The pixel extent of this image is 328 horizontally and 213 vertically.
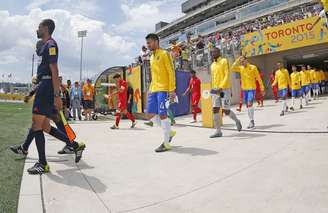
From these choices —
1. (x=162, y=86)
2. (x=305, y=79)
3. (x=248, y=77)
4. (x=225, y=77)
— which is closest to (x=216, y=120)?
(x=225, y=77)

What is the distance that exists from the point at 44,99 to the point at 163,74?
2.18 meters

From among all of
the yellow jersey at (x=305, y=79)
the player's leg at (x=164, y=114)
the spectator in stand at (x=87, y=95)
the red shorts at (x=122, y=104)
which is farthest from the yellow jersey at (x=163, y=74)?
the yellow jersey at (x=305, y=79)

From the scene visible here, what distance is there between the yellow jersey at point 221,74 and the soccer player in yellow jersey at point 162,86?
5.41 feet

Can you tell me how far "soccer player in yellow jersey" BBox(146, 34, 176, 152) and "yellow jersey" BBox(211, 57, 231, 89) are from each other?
1.65 m

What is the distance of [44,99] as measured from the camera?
391cm

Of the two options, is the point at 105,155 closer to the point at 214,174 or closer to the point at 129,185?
the point at 129,185

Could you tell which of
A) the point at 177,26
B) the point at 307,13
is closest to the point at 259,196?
the point at 307,13

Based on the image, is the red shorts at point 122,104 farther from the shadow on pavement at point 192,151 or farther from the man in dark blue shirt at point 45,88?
the man in dark blue shirt at point 45,88

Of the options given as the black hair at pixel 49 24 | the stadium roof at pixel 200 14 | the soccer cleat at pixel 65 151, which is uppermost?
the stadium roof at pixel 200 14

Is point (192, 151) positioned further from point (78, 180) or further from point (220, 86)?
point (220, 86)

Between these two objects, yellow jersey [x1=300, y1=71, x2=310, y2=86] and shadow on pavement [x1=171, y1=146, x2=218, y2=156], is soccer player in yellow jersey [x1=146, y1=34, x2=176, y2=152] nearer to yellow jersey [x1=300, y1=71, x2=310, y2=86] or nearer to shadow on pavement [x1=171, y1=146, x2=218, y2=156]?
shadow on pavement [x1=171, y1=146, x2=218, y2=156]

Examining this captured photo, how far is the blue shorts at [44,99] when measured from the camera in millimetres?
3885

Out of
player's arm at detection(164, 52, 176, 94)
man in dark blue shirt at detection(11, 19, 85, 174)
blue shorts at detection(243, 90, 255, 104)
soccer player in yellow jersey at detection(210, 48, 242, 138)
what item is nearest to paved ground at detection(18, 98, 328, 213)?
man in dark blue shirt at detection(11, 19, 85, 174)

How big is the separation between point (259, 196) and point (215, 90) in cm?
418
